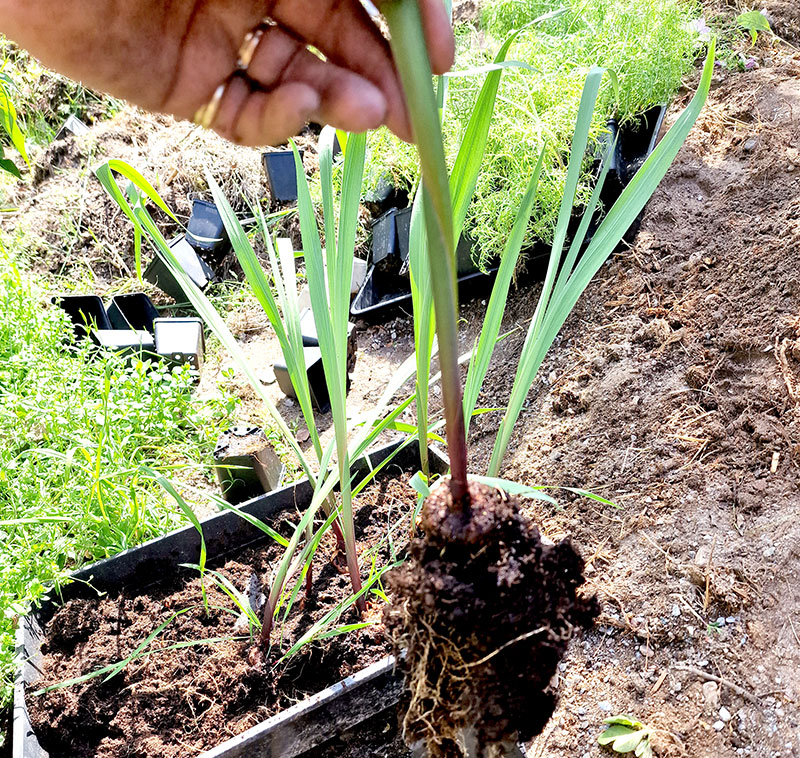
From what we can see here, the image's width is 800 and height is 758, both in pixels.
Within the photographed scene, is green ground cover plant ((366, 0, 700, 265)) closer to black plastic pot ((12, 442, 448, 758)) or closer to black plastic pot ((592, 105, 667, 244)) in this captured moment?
black plastic pot ((592, 105, 667, 244))

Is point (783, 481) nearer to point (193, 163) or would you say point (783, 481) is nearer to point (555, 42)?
point (555, 42)

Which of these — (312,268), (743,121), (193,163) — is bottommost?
(312,268)

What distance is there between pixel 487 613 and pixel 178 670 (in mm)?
651

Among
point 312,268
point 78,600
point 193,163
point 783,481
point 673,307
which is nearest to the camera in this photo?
point 312,268

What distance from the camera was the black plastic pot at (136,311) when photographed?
2.38 metres

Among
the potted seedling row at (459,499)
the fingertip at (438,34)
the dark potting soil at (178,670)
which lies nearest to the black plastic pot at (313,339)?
the dark potting soil at (178,670)

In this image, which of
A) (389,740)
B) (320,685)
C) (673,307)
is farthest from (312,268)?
(673,307)

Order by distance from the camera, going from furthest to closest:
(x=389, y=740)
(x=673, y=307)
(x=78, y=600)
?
(x=673, y=307) → (x=78, y=600) → (x=389, y=740)

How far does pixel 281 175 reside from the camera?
9.48ft

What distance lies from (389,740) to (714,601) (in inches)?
24.9

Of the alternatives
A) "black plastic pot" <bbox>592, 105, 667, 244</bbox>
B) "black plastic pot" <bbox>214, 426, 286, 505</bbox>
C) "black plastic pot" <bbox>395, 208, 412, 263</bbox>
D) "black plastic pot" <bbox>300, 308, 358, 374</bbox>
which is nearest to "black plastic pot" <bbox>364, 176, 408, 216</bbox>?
"black plastic pot" <bbox>395, 208, 412, 263</bbox>

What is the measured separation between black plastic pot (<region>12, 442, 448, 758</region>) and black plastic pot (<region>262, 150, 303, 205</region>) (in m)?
1.83

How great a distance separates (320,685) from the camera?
3.40 feet

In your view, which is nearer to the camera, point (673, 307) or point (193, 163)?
point (673, 307)
